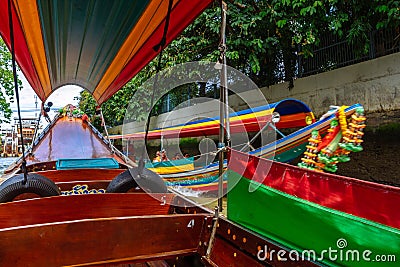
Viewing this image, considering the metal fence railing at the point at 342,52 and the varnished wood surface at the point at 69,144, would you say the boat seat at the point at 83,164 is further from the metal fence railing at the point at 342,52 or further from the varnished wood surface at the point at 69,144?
the metal fence railing at the point at 342,52

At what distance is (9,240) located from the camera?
1307 mm

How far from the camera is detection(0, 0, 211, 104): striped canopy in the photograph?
6.33 ft

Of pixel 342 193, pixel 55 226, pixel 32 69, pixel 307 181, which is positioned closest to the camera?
pixel 342 193

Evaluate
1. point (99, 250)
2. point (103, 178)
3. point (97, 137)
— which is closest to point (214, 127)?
point (97, 137)

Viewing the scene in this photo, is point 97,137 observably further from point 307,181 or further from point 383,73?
point 383,73

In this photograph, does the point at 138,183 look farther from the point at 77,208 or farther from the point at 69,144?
the point at 69,144

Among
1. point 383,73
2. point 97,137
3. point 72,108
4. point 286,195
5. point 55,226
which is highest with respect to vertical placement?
point 383,73

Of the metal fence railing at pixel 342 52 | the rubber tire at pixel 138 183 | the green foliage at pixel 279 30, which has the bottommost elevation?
the rubber tire at pixel 138 183

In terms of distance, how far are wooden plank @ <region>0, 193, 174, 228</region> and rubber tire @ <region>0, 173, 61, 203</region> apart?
0.24 m

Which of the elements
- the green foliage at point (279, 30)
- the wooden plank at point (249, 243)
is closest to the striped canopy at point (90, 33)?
the wooden plank at point (249, 243)

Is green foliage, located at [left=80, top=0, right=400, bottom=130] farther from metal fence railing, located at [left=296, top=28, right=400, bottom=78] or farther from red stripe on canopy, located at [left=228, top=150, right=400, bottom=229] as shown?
red stripe on canopy, located at [left=228, top=150, right=400, bottom=229]

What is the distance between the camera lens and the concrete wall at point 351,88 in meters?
4.55

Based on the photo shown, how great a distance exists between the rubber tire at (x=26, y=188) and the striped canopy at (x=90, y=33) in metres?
1.05

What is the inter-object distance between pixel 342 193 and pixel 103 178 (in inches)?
93.4
